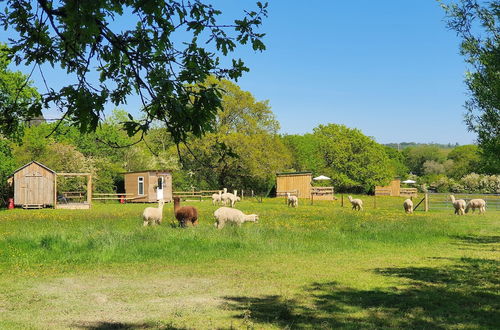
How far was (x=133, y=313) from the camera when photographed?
8617 millimetres

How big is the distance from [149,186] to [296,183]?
1705 cm

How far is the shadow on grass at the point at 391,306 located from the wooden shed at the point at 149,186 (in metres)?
41.9

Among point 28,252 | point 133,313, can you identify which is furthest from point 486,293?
point 28,252

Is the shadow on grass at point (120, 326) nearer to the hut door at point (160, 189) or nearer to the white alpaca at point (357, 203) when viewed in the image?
the white alpaca at point (357, 203)

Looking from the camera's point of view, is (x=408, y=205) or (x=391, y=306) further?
(x=408, y=205)

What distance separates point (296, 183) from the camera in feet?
188

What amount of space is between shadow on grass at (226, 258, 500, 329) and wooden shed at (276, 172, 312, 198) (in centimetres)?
4452

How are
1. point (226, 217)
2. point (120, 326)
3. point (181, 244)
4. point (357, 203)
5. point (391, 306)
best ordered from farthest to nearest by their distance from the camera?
point (357, 203), point (226, 217), point (181, 244), point (391, 306), point (120, 326)

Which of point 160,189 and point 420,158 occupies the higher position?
point 420,158

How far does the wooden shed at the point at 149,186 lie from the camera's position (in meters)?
51.3

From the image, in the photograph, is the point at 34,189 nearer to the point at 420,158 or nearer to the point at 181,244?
the point at 181,244

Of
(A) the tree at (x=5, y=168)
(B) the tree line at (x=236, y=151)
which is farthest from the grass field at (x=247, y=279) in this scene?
(A) the tree at (x=5, y=168)

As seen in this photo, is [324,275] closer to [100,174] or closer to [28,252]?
[28,252]

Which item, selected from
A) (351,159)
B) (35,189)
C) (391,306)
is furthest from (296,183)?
(391,306)
